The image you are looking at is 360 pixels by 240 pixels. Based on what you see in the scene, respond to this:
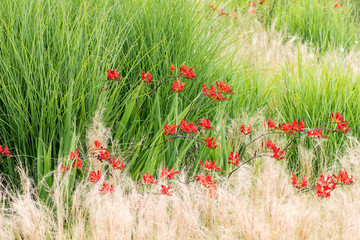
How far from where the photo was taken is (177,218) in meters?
1.95

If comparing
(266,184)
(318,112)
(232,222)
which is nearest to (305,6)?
(318,112)

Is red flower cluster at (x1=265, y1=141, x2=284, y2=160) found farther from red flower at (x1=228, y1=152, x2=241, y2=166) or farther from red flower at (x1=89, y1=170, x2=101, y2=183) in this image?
red flower at (x1=89, y1=170, x2=101, y2=183)

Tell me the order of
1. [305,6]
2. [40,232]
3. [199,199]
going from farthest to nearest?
[305,6] → [199,199] → [40,232]

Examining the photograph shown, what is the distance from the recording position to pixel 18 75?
88.7 inches

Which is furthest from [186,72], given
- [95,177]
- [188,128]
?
→ [95,177]

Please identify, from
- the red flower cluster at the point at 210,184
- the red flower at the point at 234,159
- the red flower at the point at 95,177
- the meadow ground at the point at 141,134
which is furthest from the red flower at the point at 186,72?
the red flower at the point at 95,177

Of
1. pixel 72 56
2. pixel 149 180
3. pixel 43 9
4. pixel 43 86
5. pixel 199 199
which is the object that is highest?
pixel 43 9

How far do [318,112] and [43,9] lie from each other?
182cm

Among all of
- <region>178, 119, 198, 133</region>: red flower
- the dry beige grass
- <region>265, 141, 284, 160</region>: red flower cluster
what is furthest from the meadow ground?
<region>178, 119, 198, 133</region>: red flower

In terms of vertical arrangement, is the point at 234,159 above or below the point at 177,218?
above

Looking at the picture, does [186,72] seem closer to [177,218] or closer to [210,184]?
[210,184]

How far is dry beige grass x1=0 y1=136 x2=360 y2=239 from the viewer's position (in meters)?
1.80

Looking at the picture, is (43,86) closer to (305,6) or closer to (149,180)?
(149,180)

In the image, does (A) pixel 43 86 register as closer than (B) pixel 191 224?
No
